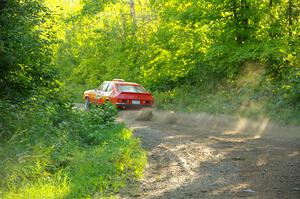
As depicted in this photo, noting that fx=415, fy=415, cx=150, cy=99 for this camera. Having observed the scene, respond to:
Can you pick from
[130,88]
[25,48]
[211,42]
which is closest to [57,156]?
[25,48]

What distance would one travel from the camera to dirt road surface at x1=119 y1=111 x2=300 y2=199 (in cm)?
609

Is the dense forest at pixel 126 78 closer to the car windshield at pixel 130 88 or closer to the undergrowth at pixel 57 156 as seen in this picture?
the undergrowth at pixel 57 156

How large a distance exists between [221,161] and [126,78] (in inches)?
830

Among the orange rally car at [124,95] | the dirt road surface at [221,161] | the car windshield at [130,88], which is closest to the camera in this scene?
the dirt road surface at [221,161]

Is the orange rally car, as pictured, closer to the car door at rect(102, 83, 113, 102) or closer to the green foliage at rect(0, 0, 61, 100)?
the car door at rect(102, 83, 113, 102)

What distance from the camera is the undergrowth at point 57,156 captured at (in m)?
6.24

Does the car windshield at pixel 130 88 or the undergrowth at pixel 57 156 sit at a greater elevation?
the car windshield at pixel 130 88

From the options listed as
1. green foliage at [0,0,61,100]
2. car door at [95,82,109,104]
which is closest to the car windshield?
car door at [95,82,109,104]

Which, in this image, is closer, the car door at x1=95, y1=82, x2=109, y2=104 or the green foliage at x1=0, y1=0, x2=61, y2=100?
the green foliage at x1=0, y1=0, x2=61, y2=100

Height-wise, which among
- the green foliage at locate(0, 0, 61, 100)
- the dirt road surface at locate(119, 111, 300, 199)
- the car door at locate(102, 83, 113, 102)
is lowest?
the dirt road surface at locate(119, 111, 300, 199)

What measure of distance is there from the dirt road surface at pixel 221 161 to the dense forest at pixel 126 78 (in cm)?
56

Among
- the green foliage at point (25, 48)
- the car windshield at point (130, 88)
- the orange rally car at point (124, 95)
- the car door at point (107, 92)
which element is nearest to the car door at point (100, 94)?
the orange rally car at point (124, 95)

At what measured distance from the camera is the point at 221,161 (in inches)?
316

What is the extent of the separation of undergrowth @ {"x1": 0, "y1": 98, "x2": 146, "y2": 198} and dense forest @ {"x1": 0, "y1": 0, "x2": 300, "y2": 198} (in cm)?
2
